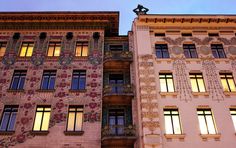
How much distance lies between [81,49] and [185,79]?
28.7 feet

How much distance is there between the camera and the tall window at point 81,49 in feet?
76.8

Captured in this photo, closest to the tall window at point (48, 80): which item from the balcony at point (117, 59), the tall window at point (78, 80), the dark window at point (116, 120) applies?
the tall window at point (78, 80)

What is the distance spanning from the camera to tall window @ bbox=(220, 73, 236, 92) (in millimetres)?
20375

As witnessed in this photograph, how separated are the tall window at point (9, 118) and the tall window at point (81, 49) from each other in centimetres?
646

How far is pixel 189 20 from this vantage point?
24.1 metres

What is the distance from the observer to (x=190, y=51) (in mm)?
22688

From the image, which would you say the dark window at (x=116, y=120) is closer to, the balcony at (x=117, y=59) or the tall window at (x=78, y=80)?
the tall window at (x=78, y=80)

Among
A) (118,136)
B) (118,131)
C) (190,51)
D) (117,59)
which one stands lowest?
(118,136)

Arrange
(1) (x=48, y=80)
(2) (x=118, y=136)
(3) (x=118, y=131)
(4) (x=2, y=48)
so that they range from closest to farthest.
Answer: (2) (x=118, y=136) → (3) (x=118, y=131) → (1) (x=48, y=80) → (4) (x=2, y=48)

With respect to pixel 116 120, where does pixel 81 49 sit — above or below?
above

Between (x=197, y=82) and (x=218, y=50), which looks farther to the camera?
(x=218, y=50)

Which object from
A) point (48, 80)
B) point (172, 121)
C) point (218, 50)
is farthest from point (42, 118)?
point (218, 50)

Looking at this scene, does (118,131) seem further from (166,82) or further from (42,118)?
(42,118)

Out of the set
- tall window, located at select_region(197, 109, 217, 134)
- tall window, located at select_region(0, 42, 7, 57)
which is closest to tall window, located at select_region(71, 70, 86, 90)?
tall window, located at select_region(0, 42, 7, 57)
